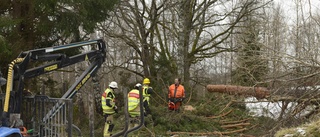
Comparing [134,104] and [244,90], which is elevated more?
[244,90]

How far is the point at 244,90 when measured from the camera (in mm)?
11547

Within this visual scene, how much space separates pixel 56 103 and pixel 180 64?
11.9 metres

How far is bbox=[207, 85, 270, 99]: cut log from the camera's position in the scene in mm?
10470

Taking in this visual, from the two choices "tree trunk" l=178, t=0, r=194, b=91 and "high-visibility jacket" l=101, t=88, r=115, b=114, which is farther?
"tree trunk" l=178, t=0, r=194, b=91

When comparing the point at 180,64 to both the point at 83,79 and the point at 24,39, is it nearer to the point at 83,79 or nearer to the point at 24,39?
the point at 24,39

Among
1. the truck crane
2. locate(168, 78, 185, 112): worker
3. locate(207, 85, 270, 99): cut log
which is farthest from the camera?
locate(168, 78, 185, 112): worker

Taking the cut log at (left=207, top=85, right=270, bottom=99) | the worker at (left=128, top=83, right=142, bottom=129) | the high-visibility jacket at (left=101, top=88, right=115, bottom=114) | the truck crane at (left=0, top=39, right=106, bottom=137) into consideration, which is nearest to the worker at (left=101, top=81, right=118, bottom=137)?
the high-visibility jacket at (left=101, top=88, right=115, bottom=114)

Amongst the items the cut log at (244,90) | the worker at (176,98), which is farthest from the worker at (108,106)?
the cut log at (244,90)

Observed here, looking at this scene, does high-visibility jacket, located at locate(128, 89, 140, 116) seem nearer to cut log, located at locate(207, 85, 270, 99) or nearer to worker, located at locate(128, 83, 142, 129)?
worker, located at locate(128, 83, 142, 129)

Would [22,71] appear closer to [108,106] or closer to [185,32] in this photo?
[108,106]

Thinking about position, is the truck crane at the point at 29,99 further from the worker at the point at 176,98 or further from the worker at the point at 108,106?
the worker at the point at 176,98

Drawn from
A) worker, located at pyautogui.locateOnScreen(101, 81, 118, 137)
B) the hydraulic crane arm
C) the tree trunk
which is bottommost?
worker, located at pyautogui.locateOnScreen(101, 81, 118, 137)

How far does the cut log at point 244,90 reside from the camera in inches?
412

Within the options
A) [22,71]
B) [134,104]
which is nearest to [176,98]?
[134,104]
